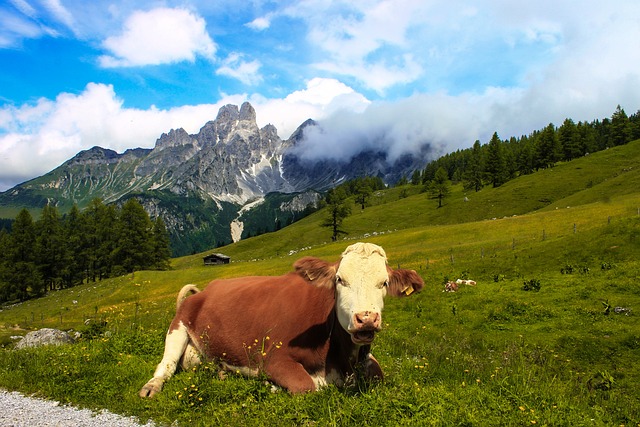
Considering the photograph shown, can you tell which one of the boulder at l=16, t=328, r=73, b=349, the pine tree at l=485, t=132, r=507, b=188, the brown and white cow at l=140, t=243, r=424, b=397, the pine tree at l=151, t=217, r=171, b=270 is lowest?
the pine tree at l=151, t=217, r=171, b=270

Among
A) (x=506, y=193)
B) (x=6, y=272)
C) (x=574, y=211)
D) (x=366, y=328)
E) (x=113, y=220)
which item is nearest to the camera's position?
(x=366, y=328)

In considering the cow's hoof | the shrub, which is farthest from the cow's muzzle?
the shrub

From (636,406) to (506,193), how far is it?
3610 inches

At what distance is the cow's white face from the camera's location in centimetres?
514

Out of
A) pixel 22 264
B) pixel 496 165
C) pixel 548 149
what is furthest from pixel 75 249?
pixel 548 149

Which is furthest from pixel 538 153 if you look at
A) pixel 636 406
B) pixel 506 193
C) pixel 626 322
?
pixel 636 406

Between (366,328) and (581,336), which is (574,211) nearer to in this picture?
(581,336)

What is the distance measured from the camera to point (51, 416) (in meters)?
6.41

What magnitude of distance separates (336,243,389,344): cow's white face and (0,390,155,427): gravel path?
12.1 ft

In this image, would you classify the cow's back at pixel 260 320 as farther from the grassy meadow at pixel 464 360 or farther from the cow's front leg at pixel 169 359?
the grassy meadow at pixel 464 360

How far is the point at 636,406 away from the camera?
802cm

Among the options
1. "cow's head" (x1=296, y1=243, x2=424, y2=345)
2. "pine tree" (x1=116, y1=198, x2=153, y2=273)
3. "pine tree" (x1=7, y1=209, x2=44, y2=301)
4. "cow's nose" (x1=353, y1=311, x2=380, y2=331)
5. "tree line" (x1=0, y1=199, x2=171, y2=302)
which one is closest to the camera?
"cow's nose" (x1=353, y1=311, x2=380, y2=331)

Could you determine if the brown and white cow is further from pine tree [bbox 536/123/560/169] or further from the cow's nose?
pine tree [bbox 536/123/560/169]

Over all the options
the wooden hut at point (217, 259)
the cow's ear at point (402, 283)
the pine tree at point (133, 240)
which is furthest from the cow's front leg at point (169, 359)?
the wooden hut at point (217, 259)
